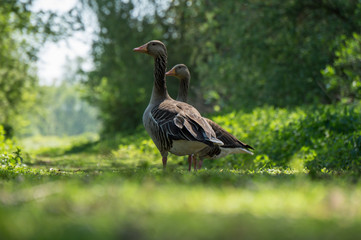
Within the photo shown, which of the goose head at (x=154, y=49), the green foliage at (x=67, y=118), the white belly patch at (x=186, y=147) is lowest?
the green foliage at (x=67, y=118)

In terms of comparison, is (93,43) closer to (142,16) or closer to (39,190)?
(142,16)

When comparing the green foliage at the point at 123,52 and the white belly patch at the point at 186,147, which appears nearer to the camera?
the white belly patch at the point at 186,147

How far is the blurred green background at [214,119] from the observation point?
3.03m

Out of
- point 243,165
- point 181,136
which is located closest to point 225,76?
point 243,165

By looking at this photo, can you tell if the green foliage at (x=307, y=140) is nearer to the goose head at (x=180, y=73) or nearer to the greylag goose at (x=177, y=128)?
the greylag goose at (x=177, y=128)


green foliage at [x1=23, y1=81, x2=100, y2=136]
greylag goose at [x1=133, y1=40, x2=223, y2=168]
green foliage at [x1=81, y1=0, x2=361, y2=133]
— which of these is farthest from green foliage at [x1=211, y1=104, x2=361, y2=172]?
green foliage at [x1=23, y1=81, x2=100, y2=136]

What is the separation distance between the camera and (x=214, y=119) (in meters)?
17.2

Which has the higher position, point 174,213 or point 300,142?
point 174,213

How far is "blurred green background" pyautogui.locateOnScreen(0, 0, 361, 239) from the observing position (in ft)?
9.94

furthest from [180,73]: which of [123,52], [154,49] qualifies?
[123,52]

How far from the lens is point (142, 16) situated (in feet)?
107

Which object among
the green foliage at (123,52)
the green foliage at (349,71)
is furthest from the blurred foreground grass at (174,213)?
the green foliage at (123,52)

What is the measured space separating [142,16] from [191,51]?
456 centimetres

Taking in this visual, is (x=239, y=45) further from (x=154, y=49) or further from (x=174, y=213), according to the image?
(x=174, y=213)
